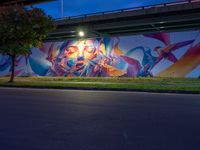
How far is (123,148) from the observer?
554 cm

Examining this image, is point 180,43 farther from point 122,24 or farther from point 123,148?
point 123,148

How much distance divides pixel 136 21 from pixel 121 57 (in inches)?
147

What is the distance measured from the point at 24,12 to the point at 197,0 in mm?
13614

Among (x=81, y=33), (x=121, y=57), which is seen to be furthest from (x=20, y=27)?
(x=121, y=57)

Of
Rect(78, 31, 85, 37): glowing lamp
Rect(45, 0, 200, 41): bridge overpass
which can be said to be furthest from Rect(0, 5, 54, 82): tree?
Rect(78, 31, 85, 37): glowing lamp

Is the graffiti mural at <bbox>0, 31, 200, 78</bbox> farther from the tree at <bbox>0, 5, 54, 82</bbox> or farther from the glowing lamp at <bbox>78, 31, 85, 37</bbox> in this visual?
the tree at <bbox>0, 5, 54, 82</bbox>

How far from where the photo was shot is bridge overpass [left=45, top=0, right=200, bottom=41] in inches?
1024

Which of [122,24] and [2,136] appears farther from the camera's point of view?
[122,24]

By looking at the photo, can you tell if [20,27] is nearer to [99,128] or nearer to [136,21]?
[136,21]

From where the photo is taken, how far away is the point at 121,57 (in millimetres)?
30375

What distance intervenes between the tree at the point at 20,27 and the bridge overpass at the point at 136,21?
23.6 feet

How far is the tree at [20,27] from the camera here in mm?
23931

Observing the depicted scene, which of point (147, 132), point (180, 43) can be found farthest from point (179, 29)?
point (147, 132)

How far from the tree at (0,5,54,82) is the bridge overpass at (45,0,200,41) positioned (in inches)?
283
